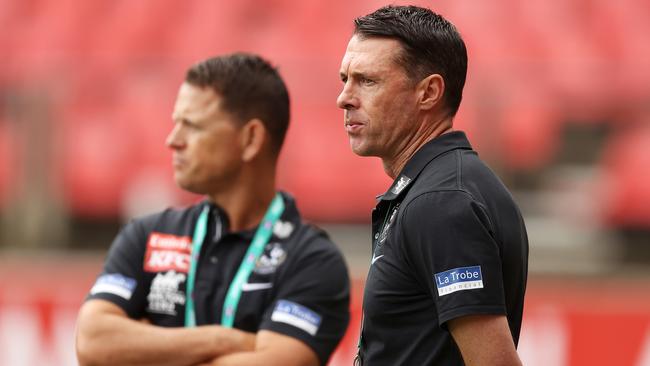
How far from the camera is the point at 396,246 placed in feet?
9.55

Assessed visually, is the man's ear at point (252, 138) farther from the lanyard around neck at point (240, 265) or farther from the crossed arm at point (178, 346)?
the crossed arm at point (178, 346)

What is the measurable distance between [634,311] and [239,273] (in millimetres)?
3656

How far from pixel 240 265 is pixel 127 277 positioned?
0.41 m

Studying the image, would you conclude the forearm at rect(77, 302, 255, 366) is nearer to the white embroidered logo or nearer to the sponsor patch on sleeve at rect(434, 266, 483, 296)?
the white embroidered logo

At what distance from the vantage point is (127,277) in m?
4.13

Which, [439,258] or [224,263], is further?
[224,263]

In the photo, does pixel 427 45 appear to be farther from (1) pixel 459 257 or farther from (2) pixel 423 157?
(1) pixel 459 257

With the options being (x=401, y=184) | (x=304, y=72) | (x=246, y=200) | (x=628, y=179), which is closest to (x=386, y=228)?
(x=401, y=184)

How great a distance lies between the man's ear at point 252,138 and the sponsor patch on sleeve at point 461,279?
1.55 m

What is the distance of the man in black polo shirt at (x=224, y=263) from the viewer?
154 inches

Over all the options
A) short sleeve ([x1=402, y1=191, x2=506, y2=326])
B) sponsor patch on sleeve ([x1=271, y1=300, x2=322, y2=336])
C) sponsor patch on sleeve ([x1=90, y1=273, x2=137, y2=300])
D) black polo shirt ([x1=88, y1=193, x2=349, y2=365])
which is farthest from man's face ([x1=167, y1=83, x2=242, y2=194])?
short sleeve ([x1=402, y1=191, x2=506, y2=326])

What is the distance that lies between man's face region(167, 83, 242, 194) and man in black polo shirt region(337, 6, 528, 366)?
1085mm

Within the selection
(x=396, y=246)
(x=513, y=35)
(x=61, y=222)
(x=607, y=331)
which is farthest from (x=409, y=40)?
(x=513, y=35)

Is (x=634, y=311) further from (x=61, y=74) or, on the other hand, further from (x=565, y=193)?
(x=61, y=74)
